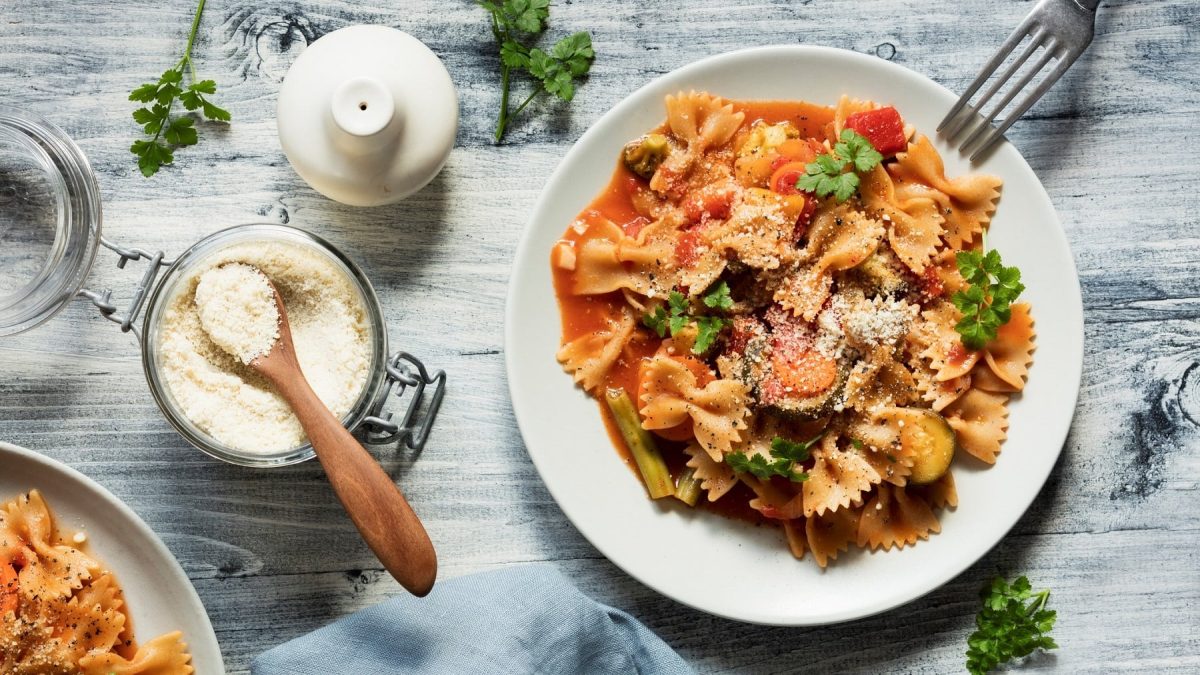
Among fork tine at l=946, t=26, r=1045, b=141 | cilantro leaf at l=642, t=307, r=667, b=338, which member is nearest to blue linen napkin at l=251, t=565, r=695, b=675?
cilantro leaf at l=642, t=307, r=667, b=338

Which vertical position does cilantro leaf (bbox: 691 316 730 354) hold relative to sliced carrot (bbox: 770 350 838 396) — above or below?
above

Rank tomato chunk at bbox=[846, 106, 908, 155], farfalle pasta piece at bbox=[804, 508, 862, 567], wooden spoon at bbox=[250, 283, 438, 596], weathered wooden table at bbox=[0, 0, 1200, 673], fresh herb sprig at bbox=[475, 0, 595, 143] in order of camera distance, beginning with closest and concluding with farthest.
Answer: wooden spoon at bbox=[250, 283, 438, 596] < tomato chunk at bbox=[846, 106, 908, 155] < farfalle pasta piece at bbox=[804, 508, 862, 567] < fresh herb sprig at bbox=[475, 0, 595, 143] < weathered wooden table at bbox=[0, 0, 1200, 673]

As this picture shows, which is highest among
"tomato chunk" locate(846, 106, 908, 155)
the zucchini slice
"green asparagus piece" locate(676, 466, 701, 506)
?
"tomato chunk" locate(846, 106, 908, 155)

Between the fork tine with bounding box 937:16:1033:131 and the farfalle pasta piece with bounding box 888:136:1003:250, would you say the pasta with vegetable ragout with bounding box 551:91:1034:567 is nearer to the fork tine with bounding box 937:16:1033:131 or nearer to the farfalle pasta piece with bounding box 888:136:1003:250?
the farfalle pasta piece with bounding box 888:136:1003:250

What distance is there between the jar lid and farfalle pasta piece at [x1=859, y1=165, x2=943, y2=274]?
3.27m

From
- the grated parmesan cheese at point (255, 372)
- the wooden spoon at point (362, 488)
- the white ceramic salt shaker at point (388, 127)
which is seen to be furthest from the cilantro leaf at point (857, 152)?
the wooden spoon at point (362, 488)

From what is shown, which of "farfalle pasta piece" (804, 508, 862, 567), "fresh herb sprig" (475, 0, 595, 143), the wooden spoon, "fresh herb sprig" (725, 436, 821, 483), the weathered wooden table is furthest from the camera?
the weathered wooden table

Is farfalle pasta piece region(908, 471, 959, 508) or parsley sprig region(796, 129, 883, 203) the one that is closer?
parsley sprig region(796, 129, 883, 203)

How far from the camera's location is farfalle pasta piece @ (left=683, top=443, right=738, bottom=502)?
3.86 metres

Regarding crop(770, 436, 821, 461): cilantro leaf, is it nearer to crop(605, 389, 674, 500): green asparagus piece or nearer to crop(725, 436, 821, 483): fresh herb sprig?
crop(725, 436, 821, 483): fresh herb sprig

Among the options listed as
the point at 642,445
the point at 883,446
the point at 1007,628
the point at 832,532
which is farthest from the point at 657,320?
the point at 1007,628

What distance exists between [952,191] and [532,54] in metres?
1.85

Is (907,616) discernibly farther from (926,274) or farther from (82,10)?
(82,10)

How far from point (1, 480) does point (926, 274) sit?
3888mm
